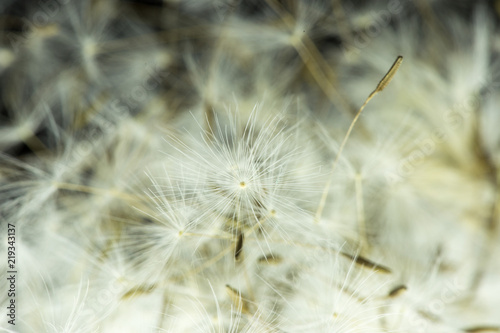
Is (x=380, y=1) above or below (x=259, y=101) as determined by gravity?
above

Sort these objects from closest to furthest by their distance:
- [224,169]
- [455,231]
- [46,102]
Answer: [224,169] < [455,231] < [46,102]

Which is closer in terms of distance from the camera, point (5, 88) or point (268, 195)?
point (268, 195)

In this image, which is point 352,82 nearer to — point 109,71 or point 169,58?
point 169,58

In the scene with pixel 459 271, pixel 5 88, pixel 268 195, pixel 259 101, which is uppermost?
pixel 5 88

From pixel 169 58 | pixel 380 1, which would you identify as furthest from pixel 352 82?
pixel 169 58

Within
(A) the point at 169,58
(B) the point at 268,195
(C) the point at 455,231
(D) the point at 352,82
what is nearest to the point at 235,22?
(A) the point at 169,58

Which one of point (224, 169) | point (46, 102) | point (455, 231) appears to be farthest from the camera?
point (46, 102)
